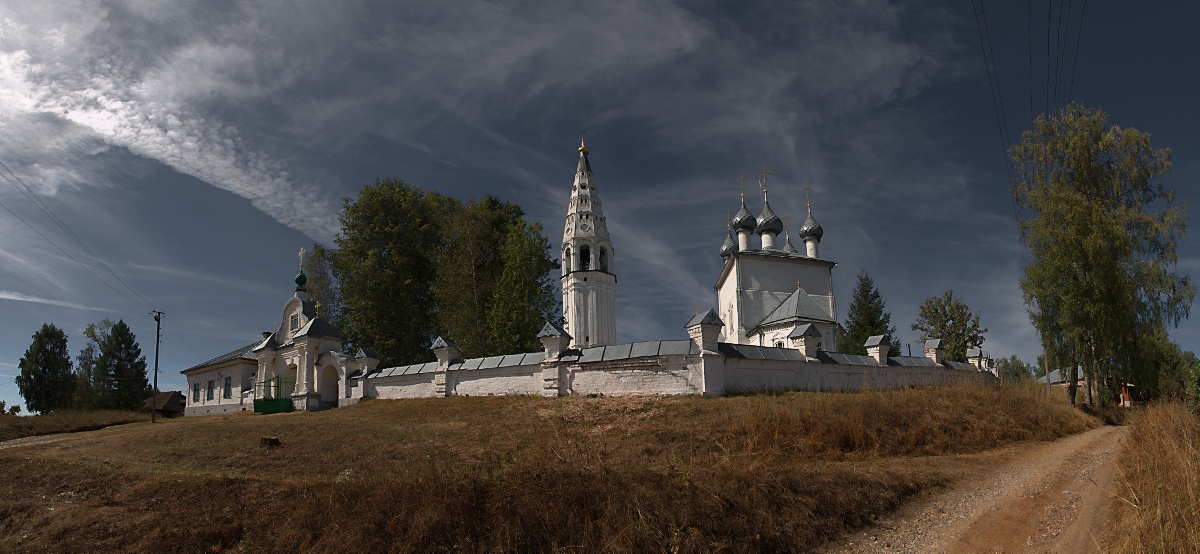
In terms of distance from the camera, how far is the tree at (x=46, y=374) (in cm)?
4188

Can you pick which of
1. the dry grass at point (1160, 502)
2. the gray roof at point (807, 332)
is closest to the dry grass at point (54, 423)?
the gray roof at point (807, 332)

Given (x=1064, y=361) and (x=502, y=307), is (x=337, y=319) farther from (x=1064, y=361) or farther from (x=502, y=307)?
(x=1064, y=361)

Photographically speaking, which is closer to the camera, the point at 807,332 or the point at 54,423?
the point at 807,332

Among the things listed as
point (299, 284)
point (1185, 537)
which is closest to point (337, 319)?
point (299, 284)

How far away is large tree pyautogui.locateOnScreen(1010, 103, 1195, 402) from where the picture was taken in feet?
61.6

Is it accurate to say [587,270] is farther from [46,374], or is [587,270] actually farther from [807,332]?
[46,374]

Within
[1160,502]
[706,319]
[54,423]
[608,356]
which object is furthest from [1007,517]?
[54,423]

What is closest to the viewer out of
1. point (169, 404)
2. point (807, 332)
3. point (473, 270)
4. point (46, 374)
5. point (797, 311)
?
point (807, 332)

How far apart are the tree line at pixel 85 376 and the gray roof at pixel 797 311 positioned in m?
41.1

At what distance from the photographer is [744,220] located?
33.5m

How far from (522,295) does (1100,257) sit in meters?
20.1

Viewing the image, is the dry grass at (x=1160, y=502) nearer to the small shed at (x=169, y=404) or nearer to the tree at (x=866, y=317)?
the tree at (x=866, y=317)

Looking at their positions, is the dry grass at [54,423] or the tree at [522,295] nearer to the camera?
the dry grass at [54,423]

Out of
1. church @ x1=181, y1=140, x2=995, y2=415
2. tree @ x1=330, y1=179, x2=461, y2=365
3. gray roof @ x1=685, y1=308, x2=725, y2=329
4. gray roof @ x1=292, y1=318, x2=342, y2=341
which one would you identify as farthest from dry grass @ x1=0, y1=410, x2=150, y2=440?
gray roof @ x1=685, y1=308, x2=725, y2=329
